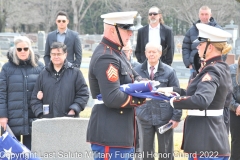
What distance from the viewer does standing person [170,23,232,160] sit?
512cm

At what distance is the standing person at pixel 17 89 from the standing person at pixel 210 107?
108 inches

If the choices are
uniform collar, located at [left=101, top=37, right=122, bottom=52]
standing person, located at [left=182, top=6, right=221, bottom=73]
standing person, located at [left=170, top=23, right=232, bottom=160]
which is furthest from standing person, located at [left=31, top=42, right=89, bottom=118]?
standing person, located at [left=182, top=6, right=221, bottom=73]

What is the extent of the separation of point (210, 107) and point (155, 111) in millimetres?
2219

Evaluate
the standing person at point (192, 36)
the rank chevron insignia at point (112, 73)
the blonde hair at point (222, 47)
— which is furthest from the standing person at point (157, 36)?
the rank chevron insignia at point (112, 73)

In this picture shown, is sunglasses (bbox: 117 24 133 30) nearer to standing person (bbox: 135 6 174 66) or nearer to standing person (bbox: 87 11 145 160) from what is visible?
standing person (bbox: 87 11 145 160)

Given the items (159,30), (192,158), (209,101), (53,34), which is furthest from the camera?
(53,34)

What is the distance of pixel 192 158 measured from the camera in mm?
5309

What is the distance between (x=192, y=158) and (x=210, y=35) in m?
1.22

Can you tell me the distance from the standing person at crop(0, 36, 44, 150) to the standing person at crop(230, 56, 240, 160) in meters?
2.79

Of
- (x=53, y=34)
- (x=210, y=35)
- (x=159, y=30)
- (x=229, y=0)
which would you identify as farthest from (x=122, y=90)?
(x=229, y=0)

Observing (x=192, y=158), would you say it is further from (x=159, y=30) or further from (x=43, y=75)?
(x=159, y=30)

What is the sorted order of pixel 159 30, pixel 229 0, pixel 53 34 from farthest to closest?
pixel 229 0 → pixel 53 34 → pixel 159 30

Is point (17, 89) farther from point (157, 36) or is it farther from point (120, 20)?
point (157, 36)

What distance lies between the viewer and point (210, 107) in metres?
5.15
